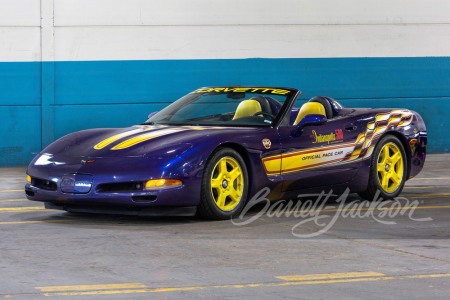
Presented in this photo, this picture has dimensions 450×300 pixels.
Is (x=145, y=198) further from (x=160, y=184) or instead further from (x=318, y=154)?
(x=318, y=154)

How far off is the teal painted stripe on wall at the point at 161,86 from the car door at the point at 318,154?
591 cm

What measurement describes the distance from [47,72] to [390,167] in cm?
645

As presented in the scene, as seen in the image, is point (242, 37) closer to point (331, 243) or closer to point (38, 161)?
point (38, 161)

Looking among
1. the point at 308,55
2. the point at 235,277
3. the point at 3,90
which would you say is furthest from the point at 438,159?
the point at 235,277

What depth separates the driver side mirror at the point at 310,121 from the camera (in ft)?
29.1

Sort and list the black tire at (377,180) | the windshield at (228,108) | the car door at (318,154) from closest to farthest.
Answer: the car door at (318,154) → the windshield at (228,108) → the black tire at (377,180)

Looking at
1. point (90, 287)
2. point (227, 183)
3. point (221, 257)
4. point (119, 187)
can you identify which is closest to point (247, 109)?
point (227, 183)

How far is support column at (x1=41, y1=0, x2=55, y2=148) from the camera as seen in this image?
14367 mm

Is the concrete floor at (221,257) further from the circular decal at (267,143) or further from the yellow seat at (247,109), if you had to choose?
the yellow seat at (247,109)

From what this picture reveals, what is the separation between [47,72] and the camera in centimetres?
1441

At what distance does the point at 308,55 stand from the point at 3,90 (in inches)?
195

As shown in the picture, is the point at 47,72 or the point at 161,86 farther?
the point at 161,86

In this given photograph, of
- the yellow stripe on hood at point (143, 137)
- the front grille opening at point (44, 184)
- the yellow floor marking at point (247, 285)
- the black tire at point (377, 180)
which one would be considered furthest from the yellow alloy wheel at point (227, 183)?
the yellow floor marking at point (247, 285)

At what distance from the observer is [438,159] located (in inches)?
593
